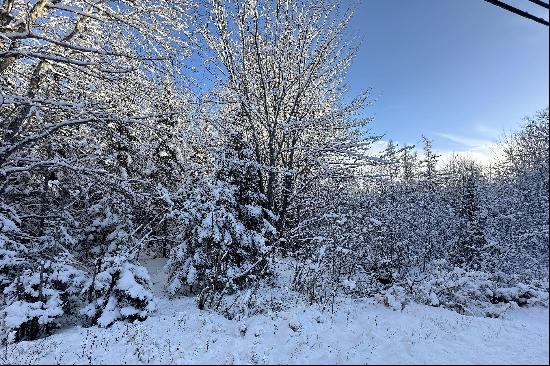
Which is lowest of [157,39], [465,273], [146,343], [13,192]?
[146,343]

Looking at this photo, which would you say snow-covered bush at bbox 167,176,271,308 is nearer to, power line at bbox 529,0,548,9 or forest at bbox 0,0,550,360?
forest at bbox 0,0,550,360

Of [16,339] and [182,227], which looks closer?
[16,339]

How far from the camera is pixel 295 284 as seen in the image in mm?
10797

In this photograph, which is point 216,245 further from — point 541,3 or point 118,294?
point 541,3

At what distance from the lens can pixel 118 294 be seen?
8.12 meters

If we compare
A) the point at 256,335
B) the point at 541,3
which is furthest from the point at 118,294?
the point at 541,3

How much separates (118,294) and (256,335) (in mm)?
3619

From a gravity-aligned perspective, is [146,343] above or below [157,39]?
below

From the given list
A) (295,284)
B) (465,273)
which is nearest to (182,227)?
(295,284)

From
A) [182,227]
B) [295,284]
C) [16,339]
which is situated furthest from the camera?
[182,227]

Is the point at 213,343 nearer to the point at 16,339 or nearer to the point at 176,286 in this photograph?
the point at 16,339

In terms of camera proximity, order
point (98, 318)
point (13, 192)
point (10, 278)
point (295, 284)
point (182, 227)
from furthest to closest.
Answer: point (182, 227)
point (295, 284)
point (13, 192)
point (10, 278)
point (98, 318)

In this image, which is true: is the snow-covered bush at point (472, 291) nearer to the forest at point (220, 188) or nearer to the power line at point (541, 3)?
the forest at point (220, 188)

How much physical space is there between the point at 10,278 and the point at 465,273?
33.8ft
